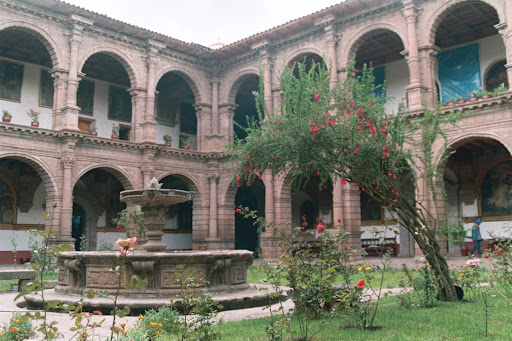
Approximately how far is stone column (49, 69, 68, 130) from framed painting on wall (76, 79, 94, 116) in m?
3.84

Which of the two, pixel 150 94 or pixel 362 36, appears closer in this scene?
pixel 362 36

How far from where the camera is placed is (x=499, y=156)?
19344 mm

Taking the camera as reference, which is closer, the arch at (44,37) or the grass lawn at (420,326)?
the grass lawn at (420,326)

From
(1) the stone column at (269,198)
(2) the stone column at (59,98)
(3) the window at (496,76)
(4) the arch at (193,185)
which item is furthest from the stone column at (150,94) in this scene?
(3) the window at (496,76)

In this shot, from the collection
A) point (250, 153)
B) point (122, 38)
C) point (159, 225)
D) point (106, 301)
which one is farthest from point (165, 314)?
point (122, 38)

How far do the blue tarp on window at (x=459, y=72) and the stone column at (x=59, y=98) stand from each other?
14.4m

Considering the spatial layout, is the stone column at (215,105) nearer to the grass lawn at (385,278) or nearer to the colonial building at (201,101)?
the colonial building at (201,101)

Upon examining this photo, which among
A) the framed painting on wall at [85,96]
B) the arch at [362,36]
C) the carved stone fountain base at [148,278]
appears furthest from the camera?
the framed painting on wall at [85,96]

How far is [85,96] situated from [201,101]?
206 inches

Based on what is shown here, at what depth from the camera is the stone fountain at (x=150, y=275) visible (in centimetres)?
767

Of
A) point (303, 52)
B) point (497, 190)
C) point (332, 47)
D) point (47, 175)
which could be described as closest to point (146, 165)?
point (47, 175)

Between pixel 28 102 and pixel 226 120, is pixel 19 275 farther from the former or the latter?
pixel 226 120

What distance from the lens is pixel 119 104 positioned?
2431cm

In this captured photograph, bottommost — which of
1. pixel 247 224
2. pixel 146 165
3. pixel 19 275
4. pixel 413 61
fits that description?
pixel 19 275
